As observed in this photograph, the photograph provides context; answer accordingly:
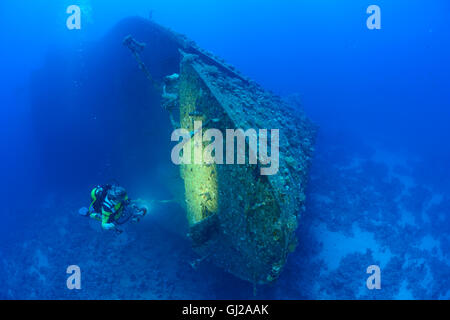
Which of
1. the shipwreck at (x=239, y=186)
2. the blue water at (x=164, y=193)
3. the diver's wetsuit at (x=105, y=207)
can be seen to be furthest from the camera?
the blue water at (x=164, y=193)

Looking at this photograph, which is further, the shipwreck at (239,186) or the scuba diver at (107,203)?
the scuba diver at (107,203)

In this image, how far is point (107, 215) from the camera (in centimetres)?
507

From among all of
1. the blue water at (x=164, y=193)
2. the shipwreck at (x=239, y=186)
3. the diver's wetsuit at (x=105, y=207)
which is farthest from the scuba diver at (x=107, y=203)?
the blue water at (x=164, y=193)

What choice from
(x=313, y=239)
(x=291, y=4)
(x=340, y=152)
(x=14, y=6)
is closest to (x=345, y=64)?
(x=340, y=152)

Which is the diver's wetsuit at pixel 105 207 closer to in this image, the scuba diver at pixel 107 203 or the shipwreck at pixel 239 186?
the scuba diver at pixel 107 203

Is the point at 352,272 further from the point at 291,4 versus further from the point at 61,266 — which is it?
the point at 291,4

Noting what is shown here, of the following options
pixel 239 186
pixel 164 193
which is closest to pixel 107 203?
pixel 239 186

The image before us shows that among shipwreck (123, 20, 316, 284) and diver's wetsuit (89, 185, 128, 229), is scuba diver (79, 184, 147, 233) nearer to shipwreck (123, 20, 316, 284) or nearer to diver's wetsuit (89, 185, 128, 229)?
diver's wetsuit (89, 185, 128, 229)

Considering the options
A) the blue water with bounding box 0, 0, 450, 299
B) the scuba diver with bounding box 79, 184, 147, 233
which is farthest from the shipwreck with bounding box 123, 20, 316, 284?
the blue water with bounding box 0, 0, 450, 299

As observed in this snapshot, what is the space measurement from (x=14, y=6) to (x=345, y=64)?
84.8 meters

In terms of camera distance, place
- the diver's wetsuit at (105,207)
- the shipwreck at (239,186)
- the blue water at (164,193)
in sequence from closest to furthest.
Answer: the shipwreck at (239,186)
the diver's wetsuit at (105,207)
the blue water at (164,193)

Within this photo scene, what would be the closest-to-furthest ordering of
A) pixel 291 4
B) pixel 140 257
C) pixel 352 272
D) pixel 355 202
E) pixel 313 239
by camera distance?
Answer: pixel 140 257
pixel 352 272
pixel 313 239
pixel 355 202
pixel 291 4

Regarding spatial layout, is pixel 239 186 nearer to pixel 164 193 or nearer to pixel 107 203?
pixel 107 203

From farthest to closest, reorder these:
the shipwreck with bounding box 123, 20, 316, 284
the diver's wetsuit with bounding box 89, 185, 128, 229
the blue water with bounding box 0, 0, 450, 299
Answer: the blue water with bounding box 0, 0, 450, 299
the diver's wetsuit with bounding box 89, 185, 128, 229
the shipwreck with bounding box 123, 20, 316, 284
